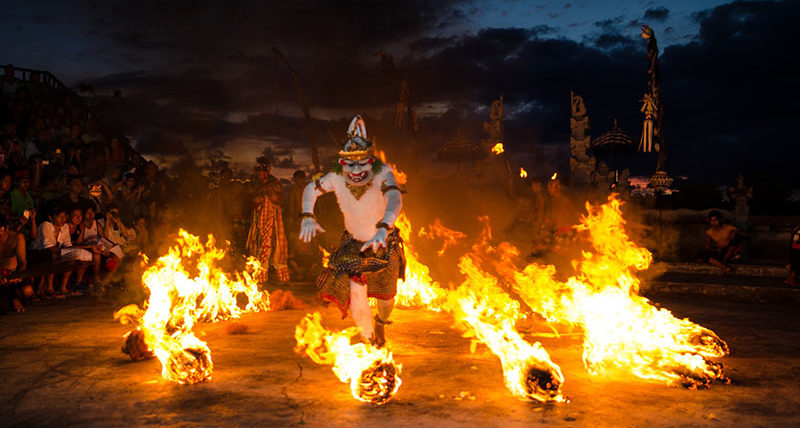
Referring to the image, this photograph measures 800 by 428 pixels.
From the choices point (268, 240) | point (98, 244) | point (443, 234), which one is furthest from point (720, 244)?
point (98, 244)

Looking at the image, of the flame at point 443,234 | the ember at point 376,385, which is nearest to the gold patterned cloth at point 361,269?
the ember at point 376,385

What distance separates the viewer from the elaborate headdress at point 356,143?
474cm

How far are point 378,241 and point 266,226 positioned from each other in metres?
5.97

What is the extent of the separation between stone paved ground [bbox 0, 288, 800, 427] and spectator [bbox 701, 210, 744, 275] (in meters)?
4.55

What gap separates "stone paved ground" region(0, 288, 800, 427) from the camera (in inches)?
140

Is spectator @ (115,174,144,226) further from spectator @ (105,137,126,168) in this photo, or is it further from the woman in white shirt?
spectator @ (105,137,126,168)

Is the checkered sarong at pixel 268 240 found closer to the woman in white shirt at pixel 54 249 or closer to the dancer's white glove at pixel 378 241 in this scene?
the woman in white shirt at pixel 54 249

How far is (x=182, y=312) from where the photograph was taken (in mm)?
5781

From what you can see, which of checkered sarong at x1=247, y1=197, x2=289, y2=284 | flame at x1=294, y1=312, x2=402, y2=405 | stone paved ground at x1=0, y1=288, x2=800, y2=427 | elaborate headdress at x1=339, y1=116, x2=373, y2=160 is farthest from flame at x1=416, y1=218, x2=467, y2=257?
flame at x1=294, y1=312, x2=402, y2=405

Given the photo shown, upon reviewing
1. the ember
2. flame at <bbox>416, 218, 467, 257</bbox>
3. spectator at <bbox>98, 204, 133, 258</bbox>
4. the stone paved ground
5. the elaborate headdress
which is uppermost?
the elaborate headdress

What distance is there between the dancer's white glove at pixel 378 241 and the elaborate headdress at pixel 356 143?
709 millimetres

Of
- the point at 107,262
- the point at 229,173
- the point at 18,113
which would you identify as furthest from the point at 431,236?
the point at 18,113

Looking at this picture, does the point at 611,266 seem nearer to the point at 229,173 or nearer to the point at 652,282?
the point at 652,282

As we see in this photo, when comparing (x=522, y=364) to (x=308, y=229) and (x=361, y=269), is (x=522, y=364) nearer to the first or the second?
(x=361, y=269)
